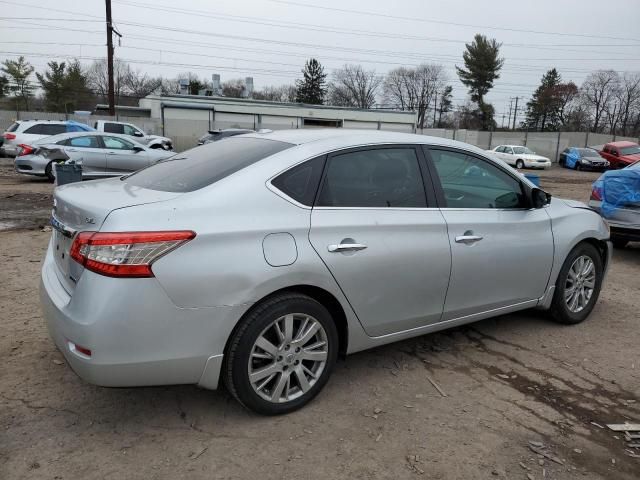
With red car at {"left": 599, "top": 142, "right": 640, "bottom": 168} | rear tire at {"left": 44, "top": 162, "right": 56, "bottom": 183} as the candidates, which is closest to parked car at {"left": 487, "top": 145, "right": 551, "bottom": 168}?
red car at {"left": 599, "top": 142, "right": 640, "bottom": 168}

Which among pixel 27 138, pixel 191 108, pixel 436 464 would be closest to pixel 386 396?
pixel 436 464

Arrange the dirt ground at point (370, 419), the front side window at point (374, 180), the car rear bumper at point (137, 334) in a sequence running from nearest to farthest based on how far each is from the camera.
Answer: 1. the car rear bumper at point (137, 334)
2. the dirt ground at point (370, 419)
3. the front side window at point (374, 180)

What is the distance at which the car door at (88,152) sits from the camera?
13.4m

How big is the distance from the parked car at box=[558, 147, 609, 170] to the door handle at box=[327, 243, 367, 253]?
1307 inches

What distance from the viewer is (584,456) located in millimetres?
2805

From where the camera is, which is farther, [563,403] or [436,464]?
[563,403]

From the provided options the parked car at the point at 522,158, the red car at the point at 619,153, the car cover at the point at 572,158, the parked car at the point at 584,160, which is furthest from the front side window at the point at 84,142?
the car cover at the point at 572,158

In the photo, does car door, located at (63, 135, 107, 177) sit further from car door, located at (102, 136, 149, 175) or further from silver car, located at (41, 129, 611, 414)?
silver car, located at (41, 129, 611, 414)

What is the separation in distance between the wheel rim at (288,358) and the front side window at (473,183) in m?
1.37

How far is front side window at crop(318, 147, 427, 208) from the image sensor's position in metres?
3.20

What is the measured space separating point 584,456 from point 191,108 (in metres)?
43.6

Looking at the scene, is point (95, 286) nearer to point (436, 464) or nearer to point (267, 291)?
point (267, 291)

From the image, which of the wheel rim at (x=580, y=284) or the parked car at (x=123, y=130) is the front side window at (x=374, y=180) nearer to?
the wheel rim at (x=580, y=284)

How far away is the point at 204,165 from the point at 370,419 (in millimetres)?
1834
